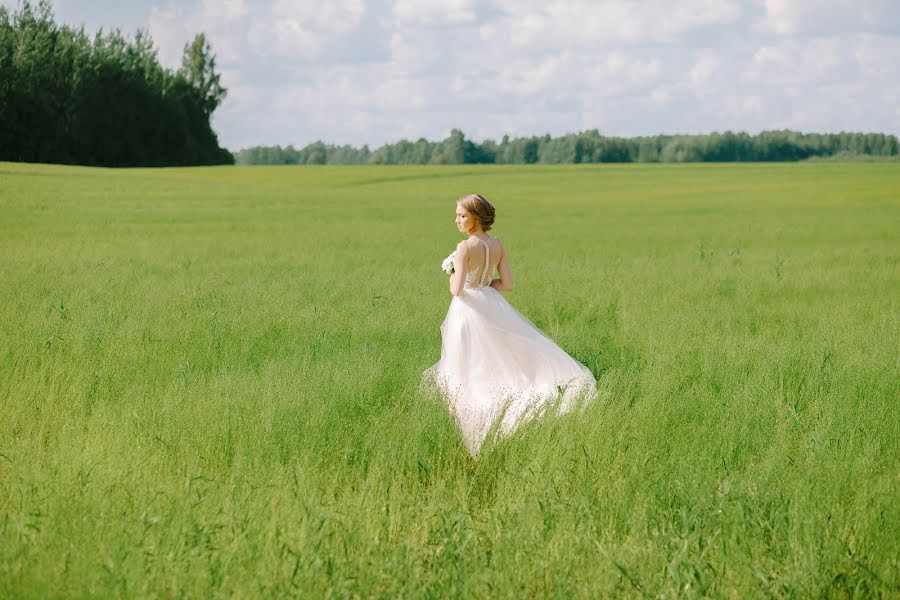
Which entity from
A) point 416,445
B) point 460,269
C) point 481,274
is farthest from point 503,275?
point 416,445

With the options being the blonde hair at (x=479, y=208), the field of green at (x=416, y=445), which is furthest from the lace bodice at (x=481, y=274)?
the field of green at (x=416, y=445)

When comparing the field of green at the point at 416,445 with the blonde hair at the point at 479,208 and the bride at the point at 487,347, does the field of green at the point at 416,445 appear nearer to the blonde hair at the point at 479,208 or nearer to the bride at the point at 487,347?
the bride at the point at 487,347

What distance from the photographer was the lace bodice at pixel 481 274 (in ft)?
24.3

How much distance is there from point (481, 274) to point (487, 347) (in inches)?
25.8

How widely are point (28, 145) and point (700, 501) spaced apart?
78.9m

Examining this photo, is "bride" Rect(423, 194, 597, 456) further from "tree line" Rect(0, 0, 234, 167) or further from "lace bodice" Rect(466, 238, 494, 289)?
"tree line" Rect(0, 0, 234, 167)

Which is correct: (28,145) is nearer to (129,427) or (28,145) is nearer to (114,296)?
(114,296)

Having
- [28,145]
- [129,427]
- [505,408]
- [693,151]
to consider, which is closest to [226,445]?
[129,427]

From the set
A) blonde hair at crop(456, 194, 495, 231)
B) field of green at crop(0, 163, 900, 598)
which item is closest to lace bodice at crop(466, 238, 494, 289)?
blonde hair at crop(456, 194, 495, 231)

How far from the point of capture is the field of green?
13.9ft

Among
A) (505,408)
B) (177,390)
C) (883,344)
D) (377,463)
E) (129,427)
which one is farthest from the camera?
(883,344)

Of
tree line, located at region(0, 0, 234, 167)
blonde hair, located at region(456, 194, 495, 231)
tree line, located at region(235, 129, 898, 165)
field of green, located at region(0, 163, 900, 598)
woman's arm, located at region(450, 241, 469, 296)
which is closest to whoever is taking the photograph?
field of green, located at region(0, 163, 900, 598)

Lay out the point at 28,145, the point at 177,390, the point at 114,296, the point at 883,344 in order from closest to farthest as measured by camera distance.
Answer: the point at 177,390
the point at 883,344
the point at 114,296
the point at 28,145

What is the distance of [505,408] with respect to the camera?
654cm
